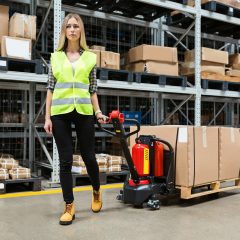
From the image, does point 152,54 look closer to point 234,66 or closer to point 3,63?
point 234,66

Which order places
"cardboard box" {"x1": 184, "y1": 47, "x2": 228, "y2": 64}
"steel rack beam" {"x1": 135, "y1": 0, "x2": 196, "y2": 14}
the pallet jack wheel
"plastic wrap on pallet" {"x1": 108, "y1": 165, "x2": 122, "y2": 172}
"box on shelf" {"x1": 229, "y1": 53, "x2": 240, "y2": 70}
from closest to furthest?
the pallet jack wheel < "plastic wrap on pallet" {"x1": 108, "y1": 165, "x2": 122, "y2": 172} < "steel rack beam" {"x1": 135, "y1": 0, "x2": 196, "y2": 14} < "cardboard box" {"x1": 184, "y1": 47, "x2": 228, "y2": 64} < "box on shelf" {"x1": 229, "y1": 53, "x2": 240, "y2": 70}

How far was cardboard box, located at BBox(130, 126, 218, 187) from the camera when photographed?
164 inches

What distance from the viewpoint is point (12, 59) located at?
4.86 metres

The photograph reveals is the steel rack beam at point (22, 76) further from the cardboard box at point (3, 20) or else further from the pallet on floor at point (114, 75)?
the pallet on floor at point (114, 75)

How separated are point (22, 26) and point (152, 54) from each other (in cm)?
223

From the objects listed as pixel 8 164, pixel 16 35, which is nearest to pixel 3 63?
pixel 16 35

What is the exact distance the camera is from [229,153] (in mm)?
4836

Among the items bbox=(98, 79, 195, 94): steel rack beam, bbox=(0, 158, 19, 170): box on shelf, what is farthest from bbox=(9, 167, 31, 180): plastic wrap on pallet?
bbox=(98, 79, 195, 94): steel rack beam

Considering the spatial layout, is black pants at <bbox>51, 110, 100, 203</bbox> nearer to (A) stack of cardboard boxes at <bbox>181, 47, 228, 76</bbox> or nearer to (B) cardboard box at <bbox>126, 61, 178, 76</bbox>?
(B) cardboard box at <bbox>126, 61, 178, 76</bbox>

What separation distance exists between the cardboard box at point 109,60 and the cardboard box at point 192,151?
163 centimetres

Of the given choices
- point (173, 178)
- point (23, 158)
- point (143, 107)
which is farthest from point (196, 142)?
point (143, 107)

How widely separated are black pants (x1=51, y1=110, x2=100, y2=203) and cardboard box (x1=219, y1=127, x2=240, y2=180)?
1.94 metres

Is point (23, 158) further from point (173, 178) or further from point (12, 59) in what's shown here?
point (173, 178)

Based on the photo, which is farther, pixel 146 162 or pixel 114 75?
pixel 114 75
